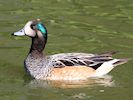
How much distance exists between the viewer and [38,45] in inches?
592

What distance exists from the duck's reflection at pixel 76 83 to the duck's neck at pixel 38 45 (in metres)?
0.75

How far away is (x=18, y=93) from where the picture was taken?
1366 cm

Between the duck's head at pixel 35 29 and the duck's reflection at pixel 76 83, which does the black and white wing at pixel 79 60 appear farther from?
the duck's head at pixel 35 29

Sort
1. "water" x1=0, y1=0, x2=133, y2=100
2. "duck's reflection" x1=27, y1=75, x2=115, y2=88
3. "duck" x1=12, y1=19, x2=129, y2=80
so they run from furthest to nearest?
"duck" x1=12, y1=19, x2=129, y2=80 < "duck's reflection" x1=27, y1=75, x2=115, y2=88 < "water" x1=0, y1=0, x2=133, y2=100

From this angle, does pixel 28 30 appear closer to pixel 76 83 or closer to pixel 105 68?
pixel 76 83

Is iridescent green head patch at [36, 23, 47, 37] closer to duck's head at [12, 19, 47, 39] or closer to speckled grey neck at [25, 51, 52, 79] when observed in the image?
duck's head at [12, 19, 47, 39]

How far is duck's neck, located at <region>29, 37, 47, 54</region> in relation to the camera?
15.0 metres

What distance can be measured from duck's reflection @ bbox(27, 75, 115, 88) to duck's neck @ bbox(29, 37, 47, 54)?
753 mm

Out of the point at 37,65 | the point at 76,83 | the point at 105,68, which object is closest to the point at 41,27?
the point at 37,65

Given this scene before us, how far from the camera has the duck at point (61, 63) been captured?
14.7 meters

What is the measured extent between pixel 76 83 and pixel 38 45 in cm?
126

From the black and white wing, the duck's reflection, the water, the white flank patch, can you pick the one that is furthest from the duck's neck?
the white flank patch

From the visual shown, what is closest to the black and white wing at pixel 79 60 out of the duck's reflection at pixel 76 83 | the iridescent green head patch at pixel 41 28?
the duck's reflection at pixel 76 83

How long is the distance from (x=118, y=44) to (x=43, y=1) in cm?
454
